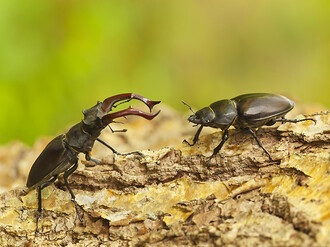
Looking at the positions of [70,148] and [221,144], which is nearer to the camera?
[221,144]

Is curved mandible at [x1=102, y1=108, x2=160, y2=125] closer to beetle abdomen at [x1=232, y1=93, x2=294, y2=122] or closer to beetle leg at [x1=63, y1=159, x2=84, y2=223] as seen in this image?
beetle leg at [x1=63, y1=159, x2=84, y2=223]

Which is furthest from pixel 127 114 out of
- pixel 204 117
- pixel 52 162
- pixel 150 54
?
pixel 150 54

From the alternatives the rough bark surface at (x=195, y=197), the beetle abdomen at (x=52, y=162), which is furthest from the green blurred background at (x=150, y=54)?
the rough bark surface at (x=195, y=197)

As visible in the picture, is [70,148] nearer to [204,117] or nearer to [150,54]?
[204,117]

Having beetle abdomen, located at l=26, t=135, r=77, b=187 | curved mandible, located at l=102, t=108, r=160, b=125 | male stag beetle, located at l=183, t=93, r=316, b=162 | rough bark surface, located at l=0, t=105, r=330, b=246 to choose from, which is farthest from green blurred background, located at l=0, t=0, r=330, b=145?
male stag beetle, located at l=183, t=93, r=316, b=162

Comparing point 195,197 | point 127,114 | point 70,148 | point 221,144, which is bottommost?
point 195,197

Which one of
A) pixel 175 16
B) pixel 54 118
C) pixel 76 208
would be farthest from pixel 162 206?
pixel 175 16
